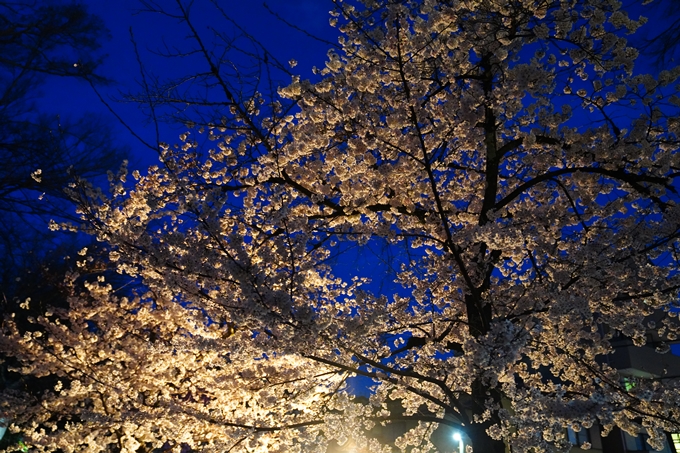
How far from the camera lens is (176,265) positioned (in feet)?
16.8

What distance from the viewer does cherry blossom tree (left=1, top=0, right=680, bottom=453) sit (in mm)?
5008

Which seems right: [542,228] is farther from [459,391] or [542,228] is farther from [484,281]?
[459,391]

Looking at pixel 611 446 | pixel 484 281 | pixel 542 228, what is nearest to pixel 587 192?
pixel 542 228

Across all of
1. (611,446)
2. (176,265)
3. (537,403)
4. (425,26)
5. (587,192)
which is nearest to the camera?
(537,403)

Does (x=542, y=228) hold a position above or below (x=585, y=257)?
above

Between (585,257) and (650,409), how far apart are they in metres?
2.42

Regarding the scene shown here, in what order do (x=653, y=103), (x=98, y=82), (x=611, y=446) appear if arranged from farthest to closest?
1. (x=611, y=446)
2. (x=98, y=82)
3. (x=653, y=103)

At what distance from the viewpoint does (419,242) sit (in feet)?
24.2

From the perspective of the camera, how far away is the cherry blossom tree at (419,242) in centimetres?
501

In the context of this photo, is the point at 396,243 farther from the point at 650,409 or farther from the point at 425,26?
the point at 650,409

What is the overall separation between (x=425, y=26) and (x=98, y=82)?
228 inches

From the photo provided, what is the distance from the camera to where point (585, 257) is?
539 centimetres

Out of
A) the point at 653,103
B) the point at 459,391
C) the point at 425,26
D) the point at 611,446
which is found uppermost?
the point at 425,26

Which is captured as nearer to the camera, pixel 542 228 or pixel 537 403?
pixel 537 403
